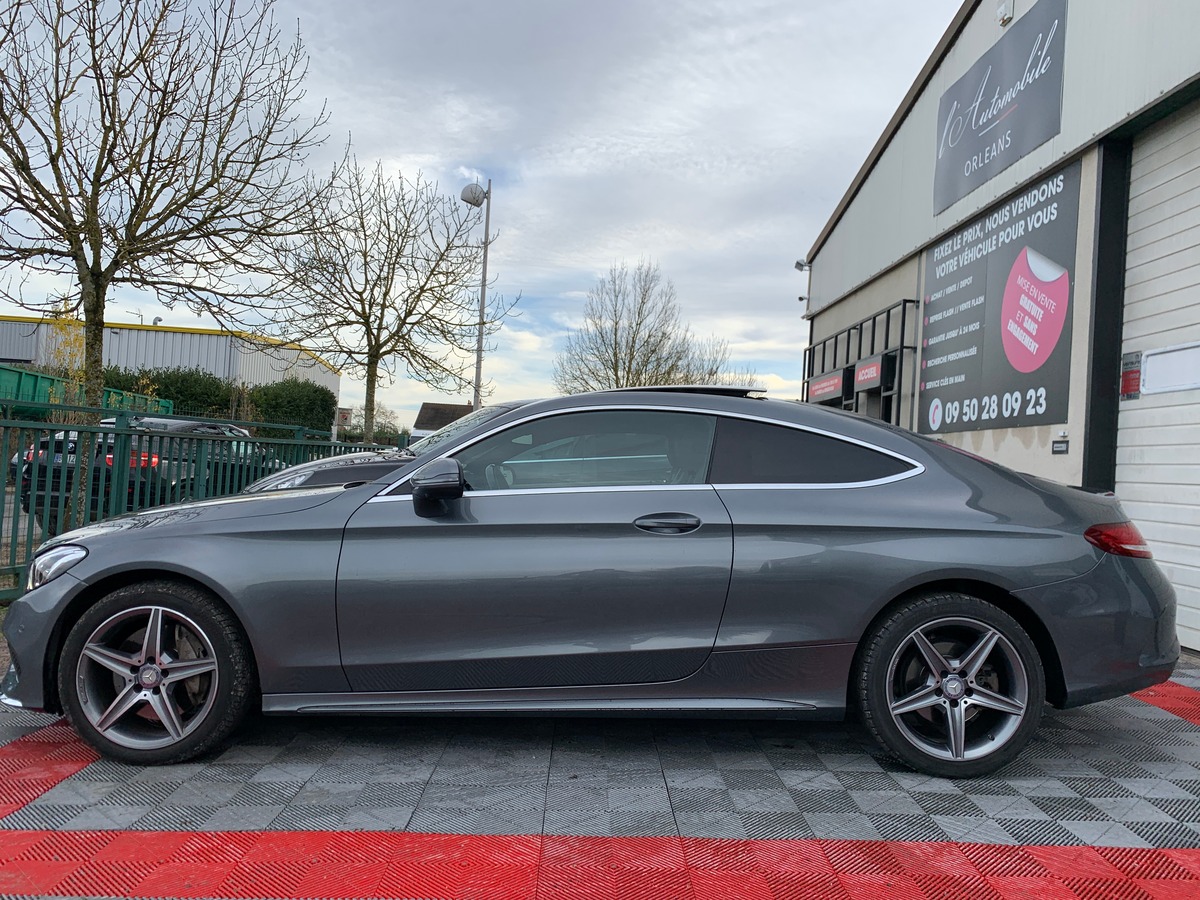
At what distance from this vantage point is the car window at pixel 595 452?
3.35 meters

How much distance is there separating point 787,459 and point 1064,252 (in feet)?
19.9

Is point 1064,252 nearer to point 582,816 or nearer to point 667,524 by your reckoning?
point 667,524

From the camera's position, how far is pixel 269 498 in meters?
3.44

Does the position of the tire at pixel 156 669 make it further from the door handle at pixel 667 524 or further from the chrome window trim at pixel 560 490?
the door handle at pixel 667 524

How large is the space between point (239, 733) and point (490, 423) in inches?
69.1

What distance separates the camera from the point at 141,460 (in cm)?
638

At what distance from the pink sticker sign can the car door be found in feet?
20.8

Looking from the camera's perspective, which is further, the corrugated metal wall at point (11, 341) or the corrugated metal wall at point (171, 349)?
the corrugated metal wall at point (11, 341)

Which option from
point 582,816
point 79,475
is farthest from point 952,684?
point 79,475

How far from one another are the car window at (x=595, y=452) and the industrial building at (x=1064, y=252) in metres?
4.67

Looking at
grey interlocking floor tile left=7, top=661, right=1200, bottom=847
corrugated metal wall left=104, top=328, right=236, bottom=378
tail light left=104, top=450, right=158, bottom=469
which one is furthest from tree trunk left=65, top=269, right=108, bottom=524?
corrugated metal wall left=104, top=328, right=236, bottom=378

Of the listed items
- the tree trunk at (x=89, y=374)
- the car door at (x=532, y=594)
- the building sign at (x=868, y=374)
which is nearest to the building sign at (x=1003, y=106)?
the building sign at (x=868, y=374)

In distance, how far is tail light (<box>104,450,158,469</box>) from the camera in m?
6.20

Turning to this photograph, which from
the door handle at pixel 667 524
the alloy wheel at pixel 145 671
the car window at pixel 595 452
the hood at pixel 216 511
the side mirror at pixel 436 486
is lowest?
the alloy wheel at pixel 145 671
